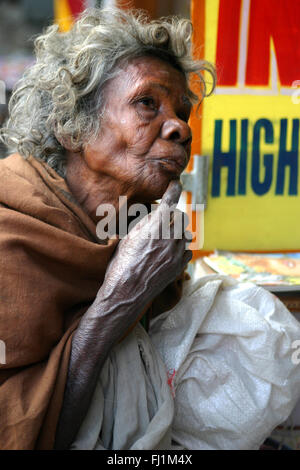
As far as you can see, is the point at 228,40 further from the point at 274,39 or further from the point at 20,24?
the point at 20,24

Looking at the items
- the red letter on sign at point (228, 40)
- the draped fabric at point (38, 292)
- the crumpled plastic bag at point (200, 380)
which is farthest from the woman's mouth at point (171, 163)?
the red letter on sign at point (228, 40)

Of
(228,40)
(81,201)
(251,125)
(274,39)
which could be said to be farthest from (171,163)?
(274,39)

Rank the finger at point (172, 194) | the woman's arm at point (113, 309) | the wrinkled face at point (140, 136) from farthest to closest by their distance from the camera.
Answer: the wrinkled face at point (140, 136) → the finger at point (172, 194) → the woman's arm at point (113, 309)

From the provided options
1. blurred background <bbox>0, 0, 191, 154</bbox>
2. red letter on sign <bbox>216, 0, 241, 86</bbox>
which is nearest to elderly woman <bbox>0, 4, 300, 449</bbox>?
red letter on sign <bbox>216, 0, 241, 86</bbox>

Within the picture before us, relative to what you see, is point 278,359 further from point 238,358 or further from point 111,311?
point 111,311

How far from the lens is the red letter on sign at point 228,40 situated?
8.67 ft

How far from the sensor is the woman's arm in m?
1.42

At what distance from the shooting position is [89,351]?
143 cm

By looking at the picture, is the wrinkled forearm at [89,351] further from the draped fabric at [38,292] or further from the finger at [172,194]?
the finger at [172,194]

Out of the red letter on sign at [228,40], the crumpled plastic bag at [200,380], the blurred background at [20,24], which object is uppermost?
the blurred background at [20,24]

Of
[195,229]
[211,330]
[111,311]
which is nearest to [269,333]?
[211,330]

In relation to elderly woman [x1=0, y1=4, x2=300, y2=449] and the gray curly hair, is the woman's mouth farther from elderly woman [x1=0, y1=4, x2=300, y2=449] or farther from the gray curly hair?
the gray curly hair

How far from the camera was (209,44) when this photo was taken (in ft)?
8.69

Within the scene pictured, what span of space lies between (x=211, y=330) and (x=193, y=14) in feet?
5.93
